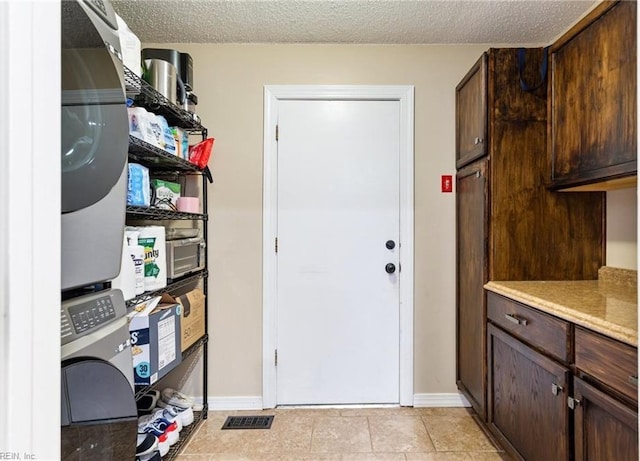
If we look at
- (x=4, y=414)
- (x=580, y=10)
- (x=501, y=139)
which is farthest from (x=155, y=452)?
(x=580, y=10)

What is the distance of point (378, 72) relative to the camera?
2.26m

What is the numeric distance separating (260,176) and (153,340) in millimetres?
1144

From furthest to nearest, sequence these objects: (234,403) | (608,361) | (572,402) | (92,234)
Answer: (234,403)
(572,402)
(608,361)
(92,234)

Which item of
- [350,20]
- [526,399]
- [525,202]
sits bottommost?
[526,399]

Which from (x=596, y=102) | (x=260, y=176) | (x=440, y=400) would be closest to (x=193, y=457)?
(x=440, y=400)

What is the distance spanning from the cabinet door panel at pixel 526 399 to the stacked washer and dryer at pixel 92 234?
1.48 m

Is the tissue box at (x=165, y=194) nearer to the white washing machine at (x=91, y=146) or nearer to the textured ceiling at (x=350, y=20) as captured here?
the white washing machine at (x=91, y=146)

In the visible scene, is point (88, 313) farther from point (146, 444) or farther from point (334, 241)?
point (334, 241)

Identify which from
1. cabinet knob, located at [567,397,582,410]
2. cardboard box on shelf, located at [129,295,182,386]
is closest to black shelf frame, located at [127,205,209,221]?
cardboard box on shelf, located at [129,295,182,386]

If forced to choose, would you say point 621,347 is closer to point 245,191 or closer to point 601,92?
point 601,92

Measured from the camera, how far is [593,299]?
1387 millimetres

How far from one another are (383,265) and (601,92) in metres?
1.36

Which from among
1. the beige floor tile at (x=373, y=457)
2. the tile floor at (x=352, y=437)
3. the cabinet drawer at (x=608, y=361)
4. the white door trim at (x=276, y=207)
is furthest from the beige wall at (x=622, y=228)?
the beige floor tile at (x=373, y=457)

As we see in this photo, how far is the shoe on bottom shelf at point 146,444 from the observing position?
5.22ft
